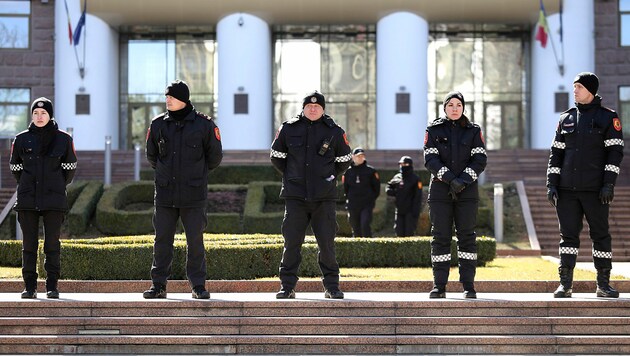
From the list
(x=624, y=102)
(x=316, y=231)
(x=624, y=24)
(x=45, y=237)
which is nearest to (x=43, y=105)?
(x=45, y=237)

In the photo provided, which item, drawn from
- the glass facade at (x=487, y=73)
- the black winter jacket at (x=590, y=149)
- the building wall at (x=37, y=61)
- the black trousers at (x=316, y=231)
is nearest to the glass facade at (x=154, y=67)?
the building wall at (x=37, y=61)

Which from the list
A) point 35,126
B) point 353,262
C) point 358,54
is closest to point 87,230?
point 353,262

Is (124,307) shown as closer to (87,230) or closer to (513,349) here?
(513,349)

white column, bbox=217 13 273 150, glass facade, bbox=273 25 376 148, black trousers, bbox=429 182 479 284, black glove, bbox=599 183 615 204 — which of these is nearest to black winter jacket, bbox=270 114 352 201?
black trousers, bbox=429 182 479 284

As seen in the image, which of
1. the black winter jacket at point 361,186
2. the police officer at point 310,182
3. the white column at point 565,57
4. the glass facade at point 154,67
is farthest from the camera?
the glass facade at point 154,67

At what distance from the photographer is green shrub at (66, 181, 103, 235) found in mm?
23438

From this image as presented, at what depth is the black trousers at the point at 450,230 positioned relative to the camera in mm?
11023

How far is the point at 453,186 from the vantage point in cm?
1093

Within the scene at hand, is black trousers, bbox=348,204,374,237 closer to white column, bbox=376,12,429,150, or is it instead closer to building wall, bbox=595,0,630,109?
white column, bbox=376,12,429,150

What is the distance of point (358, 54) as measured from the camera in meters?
40.7

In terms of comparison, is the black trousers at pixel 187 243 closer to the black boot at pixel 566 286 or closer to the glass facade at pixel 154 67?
the black boot at pixel 566 286

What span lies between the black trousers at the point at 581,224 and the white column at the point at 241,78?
1038 inches

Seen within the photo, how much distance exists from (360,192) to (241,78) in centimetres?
1826

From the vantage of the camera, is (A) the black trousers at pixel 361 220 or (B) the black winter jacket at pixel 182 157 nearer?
(B) the black winter jacket at pixel 182 157
